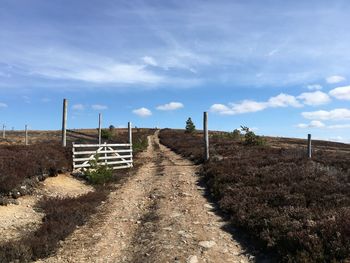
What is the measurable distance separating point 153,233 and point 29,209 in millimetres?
4898

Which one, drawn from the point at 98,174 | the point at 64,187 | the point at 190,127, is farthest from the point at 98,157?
the point at 190,127

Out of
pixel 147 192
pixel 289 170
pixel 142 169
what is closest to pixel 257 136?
pixel 142 169

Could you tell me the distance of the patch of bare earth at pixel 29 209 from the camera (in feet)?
35.4

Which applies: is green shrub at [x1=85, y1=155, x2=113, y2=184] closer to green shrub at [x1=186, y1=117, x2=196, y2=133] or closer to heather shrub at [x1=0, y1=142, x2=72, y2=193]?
heather shrub at [x1=0, y1=142, x2=72, y2=193]

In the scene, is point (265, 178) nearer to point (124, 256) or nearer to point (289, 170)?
point (289, 170)

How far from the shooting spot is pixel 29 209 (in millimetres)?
13039

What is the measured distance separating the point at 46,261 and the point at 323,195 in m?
8.52

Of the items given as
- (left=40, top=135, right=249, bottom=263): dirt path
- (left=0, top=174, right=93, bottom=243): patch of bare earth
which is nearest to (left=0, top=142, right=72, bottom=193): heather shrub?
(left=0, top=174, right=93, bottom=243): patch of bare earth

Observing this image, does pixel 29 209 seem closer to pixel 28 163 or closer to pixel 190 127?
pixel 28 163

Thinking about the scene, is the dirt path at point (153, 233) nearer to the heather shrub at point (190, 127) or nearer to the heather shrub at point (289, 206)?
the heather shrub at point (289, 206)

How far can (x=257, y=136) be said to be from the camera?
37.7m

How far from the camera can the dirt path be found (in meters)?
8.97

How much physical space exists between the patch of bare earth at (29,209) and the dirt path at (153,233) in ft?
4.87

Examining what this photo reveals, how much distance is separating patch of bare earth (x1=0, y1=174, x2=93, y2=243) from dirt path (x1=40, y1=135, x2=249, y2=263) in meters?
1.48
